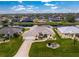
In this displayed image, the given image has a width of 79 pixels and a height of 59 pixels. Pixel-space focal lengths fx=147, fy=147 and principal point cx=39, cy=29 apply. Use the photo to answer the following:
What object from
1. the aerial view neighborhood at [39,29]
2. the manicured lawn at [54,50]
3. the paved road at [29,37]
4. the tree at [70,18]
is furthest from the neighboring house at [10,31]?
the tree at [70,18]

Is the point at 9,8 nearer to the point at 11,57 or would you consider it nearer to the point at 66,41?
the point at 11,57

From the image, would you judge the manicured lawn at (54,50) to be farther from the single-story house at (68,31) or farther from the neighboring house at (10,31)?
the neighboring house at (10,31)

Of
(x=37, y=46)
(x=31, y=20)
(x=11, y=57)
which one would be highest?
(x=31, y=20)

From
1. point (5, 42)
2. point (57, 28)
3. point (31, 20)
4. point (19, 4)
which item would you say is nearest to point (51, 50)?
point (57, 28)

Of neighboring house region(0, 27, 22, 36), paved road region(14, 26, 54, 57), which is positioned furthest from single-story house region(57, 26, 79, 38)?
neighboring house region(0, 27, 22, 36)

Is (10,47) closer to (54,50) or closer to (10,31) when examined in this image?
(10,31)

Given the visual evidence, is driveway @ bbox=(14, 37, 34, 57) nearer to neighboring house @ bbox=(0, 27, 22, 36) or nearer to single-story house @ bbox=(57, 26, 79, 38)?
neighboring house @ bbox=(0, 27, 22, 36)
